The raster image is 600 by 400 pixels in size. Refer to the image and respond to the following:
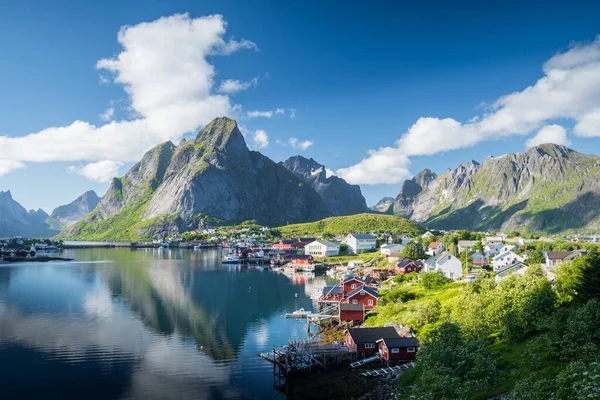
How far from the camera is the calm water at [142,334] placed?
30.8 meters

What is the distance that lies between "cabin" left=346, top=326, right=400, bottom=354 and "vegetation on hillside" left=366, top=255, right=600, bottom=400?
288 cm

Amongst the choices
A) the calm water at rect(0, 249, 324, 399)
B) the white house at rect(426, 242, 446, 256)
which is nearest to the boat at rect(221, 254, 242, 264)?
the calm water at rect(0, 249, 324, 399)

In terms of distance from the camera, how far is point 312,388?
1204 inches

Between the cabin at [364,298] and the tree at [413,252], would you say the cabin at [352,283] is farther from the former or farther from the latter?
the tree at [413,252]

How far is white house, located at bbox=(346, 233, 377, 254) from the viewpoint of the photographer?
127000 millimetres

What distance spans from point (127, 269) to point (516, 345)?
87565mm

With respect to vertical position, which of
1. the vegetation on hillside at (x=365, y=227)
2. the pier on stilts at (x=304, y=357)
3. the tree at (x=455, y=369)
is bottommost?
the pier on stilts at (x=304, y=357)

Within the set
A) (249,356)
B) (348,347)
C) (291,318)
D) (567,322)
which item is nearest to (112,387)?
(249,356)

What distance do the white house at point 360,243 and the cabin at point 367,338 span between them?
89.7m

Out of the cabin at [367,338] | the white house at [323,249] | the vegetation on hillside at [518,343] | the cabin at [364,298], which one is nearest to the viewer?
the vegetation on hillside at [518,343]

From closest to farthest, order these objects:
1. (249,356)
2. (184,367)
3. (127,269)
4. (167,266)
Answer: (184,367) → (249,356) → (127,269) → (167,266)

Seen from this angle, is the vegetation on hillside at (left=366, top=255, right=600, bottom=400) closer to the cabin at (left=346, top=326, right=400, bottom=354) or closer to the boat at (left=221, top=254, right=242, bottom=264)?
the cabin at (left=346, top=326, right=400, bottom=354)

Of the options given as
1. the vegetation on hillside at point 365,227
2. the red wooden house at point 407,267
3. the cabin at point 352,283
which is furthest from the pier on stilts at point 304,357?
the vegetation on hillside at point 365,227

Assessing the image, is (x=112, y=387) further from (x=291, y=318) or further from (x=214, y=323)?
(x=291, y=318)
